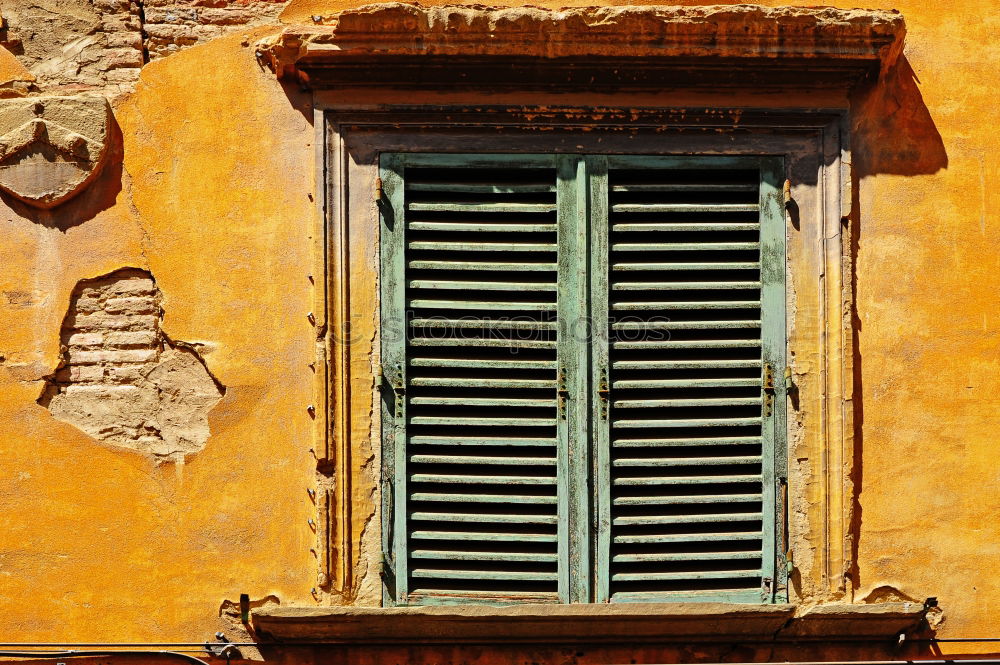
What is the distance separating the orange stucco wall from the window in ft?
1.08

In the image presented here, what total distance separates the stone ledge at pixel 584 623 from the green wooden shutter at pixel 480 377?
12 centimetres

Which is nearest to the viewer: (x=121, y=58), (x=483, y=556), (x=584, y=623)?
(x=584, y=623)

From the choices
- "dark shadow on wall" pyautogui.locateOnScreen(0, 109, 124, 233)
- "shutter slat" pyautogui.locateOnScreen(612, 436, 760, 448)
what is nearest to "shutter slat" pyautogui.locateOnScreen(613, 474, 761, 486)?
"shutter slat" pyautogui.locateOnScreen(612, 436, 760, 448)

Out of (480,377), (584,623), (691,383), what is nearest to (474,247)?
(480,377)

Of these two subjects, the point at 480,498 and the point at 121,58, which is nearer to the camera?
the point at 480,498

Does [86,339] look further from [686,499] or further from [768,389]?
[768,389]

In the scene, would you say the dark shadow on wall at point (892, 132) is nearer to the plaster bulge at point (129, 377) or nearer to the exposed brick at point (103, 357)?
the plaster bulge at point (129, 377)

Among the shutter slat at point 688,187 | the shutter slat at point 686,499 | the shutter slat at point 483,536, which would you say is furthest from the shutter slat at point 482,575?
the shutter slat at point 688,187

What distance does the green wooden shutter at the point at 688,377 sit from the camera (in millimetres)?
3777

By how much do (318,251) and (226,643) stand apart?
146 centimetres

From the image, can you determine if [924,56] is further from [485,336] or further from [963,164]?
[485,336]

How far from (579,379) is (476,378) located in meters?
0.38

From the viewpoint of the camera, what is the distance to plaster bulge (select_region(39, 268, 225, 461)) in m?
3.78

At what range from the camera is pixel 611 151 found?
12.6 ft
